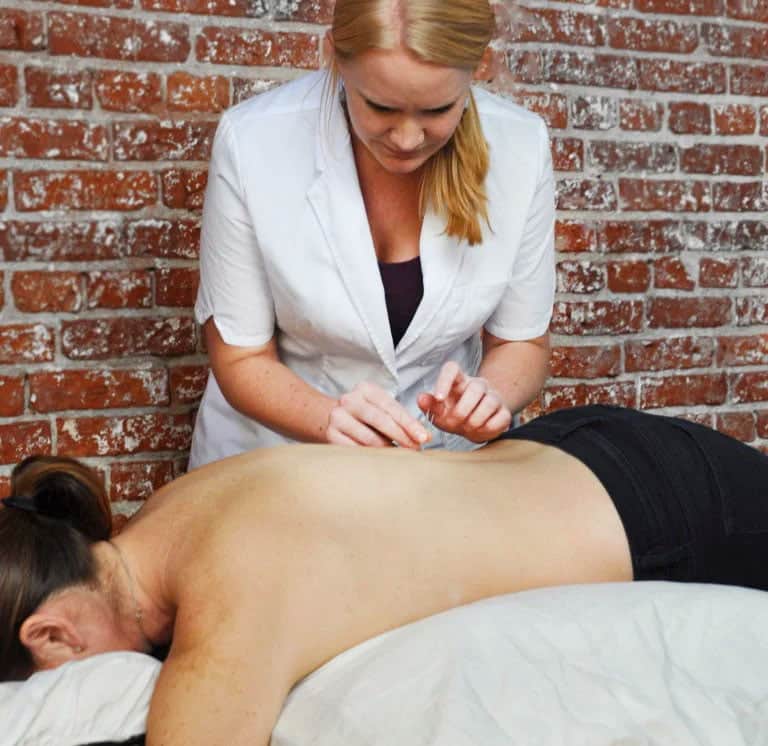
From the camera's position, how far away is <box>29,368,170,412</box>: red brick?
87.7 inches

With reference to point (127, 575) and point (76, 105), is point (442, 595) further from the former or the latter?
point (76, 105)

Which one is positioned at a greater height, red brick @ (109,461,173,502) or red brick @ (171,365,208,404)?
red brick @ (171,365,208,404)

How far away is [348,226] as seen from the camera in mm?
1914

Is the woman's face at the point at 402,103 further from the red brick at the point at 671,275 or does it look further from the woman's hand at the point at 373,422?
the red brick at the point at 671,275

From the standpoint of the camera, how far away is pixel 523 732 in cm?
126

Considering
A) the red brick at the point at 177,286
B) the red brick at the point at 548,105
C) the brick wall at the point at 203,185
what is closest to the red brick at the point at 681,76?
the brick wall at the point at 203,185

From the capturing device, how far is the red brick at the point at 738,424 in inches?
114

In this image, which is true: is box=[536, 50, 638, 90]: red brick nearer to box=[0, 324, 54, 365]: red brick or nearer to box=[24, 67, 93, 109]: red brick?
box=[24, 67, 93, 109]: red brick

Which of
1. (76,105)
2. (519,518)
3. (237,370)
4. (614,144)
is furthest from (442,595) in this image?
(614,144)

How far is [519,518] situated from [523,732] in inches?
13.4

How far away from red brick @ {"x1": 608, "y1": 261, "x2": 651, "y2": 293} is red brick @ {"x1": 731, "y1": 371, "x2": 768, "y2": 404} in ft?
1.11

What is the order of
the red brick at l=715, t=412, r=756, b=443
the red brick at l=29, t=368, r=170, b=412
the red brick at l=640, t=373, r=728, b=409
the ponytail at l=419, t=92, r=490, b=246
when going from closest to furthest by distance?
the ponytail at l=419, t=92, r=490, b=246 < the red brick at l=29, t=368, r=170, b=412 < the red brick at l=640, t=373, r=728, b=409 < the red brick at l=715, t=412, r=756, b=443

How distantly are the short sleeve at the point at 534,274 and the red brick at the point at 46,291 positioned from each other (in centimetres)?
73

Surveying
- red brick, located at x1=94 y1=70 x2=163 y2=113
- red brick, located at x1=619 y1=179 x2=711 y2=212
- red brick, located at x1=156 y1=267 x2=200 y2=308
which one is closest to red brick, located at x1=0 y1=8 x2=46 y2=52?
red brick, located at x1=94 y1=70 x2=163 y2=113
